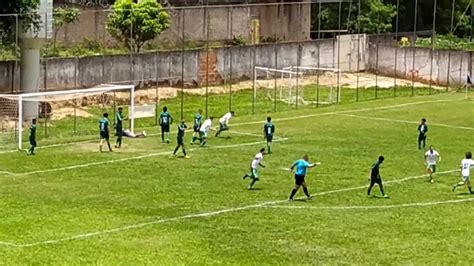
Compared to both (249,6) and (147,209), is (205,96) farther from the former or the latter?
(147,209)

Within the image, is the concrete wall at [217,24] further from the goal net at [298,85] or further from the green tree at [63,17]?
the goal net at [298,85]

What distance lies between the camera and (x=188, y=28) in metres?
74.2

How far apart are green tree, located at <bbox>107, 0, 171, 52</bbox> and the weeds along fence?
2.21 feet

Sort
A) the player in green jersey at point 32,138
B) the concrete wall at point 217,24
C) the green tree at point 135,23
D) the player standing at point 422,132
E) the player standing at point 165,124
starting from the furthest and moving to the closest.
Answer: the concrete wall at point 217,24, the green tree at point 135,23, the player standing at point 165,124, the player standing at point 422,132, the player in green jersey at point 32,138

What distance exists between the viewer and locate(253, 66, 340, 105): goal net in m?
66.4

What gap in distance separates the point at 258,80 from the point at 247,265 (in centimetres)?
4272

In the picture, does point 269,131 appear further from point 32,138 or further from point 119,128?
point 32,138

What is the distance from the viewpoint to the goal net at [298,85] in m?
66.4

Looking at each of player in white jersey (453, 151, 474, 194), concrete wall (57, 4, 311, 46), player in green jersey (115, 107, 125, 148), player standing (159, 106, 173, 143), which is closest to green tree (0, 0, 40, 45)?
concrete wall (57, 4, 311, 46)

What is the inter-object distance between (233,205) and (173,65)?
31.0m

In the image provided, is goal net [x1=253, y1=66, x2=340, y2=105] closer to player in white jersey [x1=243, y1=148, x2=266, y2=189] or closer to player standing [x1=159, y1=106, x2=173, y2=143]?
player standing [x1=159, y1=106, x2=173, y2=143]

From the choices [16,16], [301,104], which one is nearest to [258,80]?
[301,104]

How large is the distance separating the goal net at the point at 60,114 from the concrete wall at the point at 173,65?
1.47m

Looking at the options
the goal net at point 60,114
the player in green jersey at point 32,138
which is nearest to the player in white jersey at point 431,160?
the player in green jersey at point 32,138
